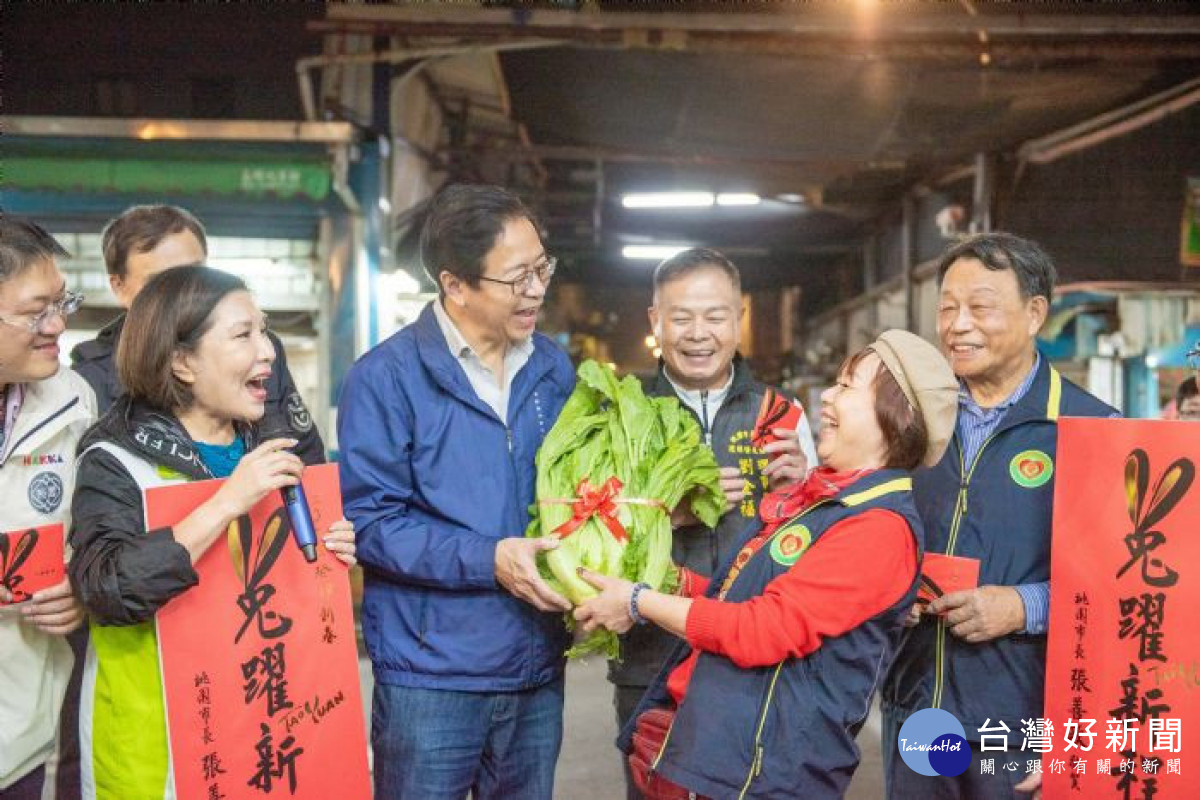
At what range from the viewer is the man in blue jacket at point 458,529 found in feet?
7.86

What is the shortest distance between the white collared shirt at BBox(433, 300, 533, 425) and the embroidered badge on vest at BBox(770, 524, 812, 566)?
803mm

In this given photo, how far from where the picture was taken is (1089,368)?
10.3 m

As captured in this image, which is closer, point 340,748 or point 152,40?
point 340,748

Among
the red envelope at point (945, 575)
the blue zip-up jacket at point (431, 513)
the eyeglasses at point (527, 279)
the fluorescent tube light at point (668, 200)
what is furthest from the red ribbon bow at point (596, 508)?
the fluorescent tube light at point (668, 200)

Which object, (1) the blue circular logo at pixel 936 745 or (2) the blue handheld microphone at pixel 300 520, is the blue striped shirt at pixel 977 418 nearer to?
(1) the blue circular logo at pixel 936 745

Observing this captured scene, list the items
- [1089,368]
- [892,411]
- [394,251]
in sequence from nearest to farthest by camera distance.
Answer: [892,411]
[394,251]
[1089,368]

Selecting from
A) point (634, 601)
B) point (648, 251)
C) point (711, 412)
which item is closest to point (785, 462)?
point (711, 412)

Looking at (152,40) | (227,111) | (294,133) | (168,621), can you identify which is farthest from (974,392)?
(152,40)

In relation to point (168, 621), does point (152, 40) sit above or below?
above

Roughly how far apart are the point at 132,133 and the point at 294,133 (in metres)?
1.44

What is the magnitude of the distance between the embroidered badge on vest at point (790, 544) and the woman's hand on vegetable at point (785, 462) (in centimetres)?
58

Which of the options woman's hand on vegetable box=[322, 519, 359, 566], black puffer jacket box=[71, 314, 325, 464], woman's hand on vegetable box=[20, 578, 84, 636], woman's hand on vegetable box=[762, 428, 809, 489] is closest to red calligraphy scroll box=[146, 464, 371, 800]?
woman's hand on vegetable box=[322, 519, 359, 566]

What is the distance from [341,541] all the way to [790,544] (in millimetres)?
1109

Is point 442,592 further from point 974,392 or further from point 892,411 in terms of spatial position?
point 974,392
